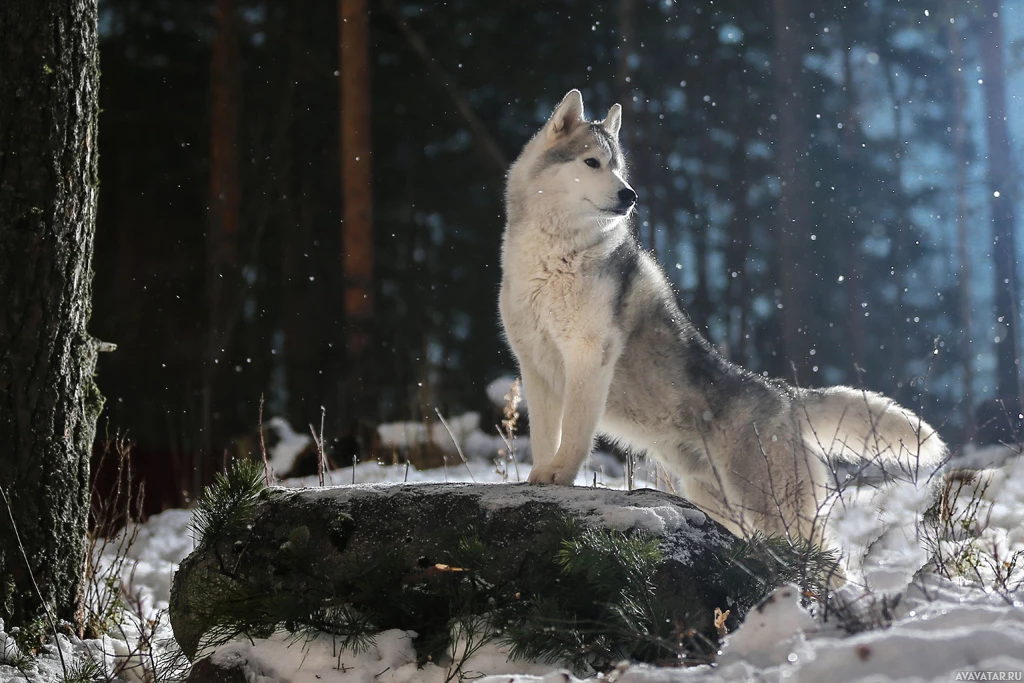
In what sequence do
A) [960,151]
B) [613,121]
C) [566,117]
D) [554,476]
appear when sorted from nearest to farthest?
[554,476]
[566,117]
[613,121]
[960,151]

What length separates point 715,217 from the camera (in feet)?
40.1

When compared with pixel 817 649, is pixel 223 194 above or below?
above

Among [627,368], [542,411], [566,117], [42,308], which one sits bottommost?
[542,411]

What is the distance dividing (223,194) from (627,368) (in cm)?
844

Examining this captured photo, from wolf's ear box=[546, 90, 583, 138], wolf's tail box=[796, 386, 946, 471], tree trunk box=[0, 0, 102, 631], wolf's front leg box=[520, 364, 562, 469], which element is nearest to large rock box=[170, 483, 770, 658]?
wolf's front leg box=[520, 364, 562, 469]

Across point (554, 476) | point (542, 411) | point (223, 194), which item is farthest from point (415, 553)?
point (223, 194)

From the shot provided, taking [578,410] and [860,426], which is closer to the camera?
[578,410]

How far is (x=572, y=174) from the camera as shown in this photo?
3908mm

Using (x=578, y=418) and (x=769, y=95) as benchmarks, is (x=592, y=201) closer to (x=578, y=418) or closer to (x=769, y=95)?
(x=578, y=418)

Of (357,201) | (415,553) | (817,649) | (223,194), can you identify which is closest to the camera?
(817,649)

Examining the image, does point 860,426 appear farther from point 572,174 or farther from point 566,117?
point 566,117

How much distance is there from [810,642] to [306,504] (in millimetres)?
2041

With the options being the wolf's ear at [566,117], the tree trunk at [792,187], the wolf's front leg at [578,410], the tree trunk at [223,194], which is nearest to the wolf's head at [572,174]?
the wolf's ear at [566,117]

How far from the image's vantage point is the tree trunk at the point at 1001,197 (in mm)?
9867
